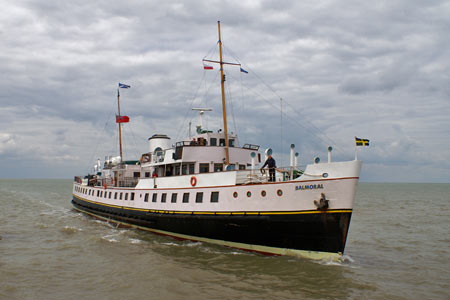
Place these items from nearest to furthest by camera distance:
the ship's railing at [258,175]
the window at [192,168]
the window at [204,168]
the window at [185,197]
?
the ship's railing at [258,175]
the window at [185,197]
the window at [204,168]
the window at [192,168]

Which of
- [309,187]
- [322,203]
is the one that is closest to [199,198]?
[309,187]

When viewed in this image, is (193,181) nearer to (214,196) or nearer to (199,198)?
(199,198)

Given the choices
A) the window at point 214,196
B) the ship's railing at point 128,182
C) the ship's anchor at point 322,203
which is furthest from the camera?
the ship's railing at point 128,182

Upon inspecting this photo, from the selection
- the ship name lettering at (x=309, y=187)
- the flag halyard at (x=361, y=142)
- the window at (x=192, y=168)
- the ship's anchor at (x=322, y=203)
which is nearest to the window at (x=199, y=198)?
the window at (x=192, y=168)

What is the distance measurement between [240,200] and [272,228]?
7.12 ft

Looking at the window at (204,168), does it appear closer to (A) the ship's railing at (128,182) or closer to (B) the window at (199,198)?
(B) the window at (199,198)

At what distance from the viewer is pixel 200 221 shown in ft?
61.0

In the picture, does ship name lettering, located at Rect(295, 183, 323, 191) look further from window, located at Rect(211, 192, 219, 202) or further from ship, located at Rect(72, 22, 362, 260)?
window, located at Rect(211, 192, 219, 202)

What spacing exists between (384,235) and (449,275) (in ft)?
33.2

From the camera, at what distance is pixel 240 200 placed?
16.7m

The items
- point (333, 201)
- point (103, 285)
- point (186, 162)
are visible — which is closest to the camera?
point (103, 285)

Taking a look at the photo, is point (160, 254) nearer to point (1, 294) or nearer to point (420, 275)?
point (1, 294)

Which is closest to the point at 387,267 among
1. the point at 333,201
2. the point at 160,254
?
the point at 333,201

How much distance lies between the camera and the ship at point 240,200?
46.6ft
